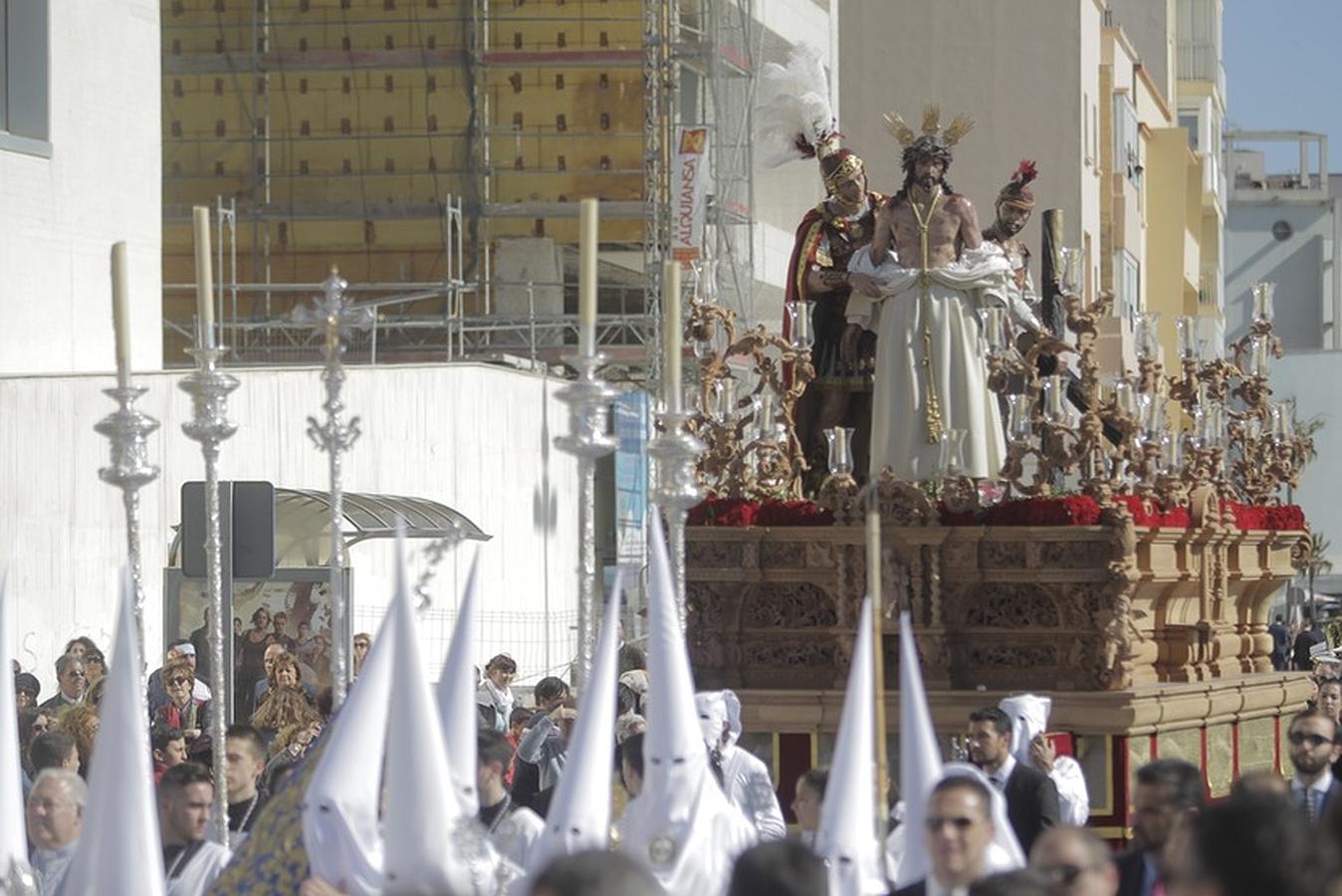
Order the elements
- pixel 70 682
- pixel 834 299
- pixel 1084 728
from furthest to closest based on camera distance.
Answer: pixel 834 299
pixel 70 682
pixel 1084 728

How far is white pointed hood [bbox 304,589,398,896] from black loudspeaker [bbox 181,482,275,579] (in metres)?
4.55

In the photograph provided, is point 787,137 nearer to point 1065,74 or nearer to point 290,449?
point 290,449

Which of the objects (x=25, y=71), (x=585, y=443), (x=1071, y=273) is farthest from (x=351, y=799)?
(x=25, y=71)

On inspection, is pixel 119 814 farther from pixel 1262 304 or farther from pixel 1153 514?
pixel 1262 304

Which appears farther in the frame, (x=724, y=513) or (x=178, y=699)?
(x=178, y=699)

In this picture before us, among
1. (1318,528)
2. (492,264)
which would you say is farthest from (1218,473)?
(1318,528)

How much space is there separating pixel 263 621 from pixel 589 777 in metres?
12.5

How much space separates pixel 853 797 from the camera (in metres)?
7.93

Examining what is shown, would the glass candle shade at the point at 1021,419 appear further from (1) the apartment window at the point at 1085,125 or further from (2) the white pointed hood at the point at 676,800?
(1) the apartment window at the point at 1085,125

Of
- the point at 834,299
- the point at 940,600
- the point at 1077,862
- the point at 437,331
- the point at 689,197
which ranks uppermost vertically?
the point at 689,197

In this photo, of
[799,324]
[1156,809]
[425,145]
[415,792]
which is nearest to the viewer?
[415,792]

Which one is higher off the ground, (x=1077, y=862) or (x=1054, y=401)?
(x=1054, y=401)

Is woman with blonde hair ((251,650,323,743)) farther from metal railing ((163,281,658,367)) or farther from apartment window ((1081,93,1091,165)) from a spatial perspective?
apartment window ((1081,93,1091,165))

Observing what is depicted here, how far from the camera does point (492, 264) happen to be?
36.2m
